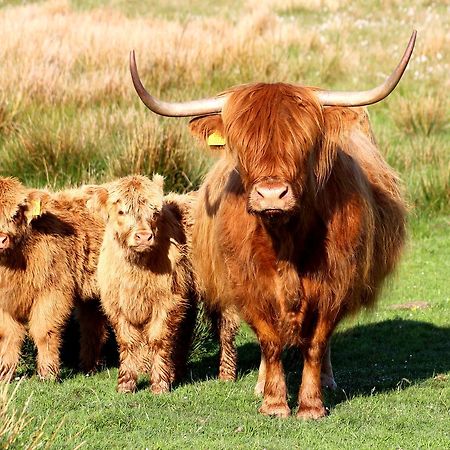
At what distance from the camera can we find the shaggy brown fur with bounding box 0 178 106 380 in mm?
6711

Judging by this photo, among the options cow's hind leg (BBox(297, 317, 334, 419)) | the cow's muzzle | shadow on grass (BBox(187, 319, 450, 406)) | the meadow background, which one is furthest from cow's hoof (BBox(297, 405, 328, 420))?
the cow's muzzle

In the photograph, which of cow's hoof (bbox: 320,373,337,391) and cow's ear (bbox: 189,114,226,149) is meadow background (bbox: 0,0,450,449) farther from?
cow's ear (bbox: 189,114,226,149)

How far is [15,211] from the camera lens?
6645mm

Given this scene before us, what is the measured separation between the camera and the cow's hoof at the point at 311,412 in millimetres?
5812

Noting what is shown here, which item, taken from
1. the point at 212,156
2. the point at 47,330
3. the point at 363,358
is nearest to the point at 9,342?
the point at 47,330

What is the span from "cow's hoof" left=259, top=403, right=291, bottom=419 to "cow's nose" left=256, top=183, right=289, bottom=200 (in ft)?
4.66

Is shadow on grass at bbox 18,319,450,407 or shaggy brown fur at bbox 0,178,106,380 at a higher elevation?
shaggy brown fur at bbox 0,178,106,380

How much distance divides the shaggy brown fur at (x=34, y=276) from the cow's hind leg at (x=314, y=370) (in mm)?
1759

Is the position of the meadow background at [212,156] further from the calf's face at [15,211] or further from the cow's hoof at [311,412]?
the calf's face at [15,211]

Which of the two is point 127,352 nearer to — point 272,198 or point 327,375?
point 327,375

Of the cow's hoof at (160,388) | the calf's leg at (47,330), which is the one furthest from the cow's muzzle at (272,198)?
the calf's leg at (47,330)

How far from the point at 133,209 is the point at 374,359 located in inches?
97.7

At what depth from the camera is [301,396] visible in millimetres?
5910

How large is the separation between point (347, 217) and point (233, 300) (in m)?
0.84
